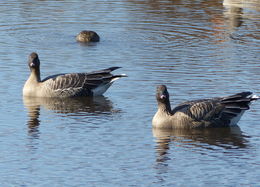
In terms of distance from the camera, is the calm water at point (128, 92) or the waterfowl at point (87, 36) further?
the waterfowl at point (87, 36)

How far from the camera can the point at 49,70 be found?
2684cm

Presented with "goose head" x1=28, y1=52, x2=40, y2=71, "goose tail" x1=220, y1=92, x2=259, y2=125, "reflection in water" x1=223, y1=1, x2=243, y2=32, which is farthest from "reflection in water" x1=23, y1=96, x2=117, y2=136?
"reflection in water" x1=223, y1=1, x2=243, y2=32

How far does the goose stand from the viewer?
23812mm

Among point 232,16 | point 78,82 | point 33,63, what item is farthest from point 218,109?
point 232,16

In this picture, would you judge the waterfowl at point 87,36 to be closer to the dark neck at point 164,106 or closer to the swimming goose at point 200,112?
the swimming goose at point 200,112

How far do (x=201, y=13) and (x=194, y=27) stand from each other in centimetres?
430

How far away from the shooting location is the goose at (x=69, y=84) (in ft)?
78.1

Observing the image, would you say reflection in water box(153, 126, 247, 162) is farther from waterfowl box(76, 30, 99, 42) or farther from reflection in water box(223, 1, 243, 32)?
reflection in water box(223, 1, 243, 32)

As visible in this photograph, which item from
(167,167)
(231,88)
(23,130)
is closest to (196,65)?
(231,88)

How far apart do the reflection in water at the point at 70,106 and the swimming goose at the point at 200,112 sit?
2.29 metres

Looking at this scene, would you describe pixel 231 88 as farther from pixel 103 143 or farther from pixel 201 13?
pixel 201 13

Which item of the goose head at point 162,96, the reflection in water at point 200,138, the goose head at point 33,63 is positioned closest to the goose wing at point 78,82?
the goose head at point 33,63

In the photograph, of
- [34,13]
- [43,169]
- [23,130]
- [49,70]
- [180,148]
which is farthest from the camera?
[34,13]

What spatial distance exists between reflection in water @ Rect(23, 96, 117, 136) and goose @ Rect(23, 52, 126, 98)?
176 millimetres
